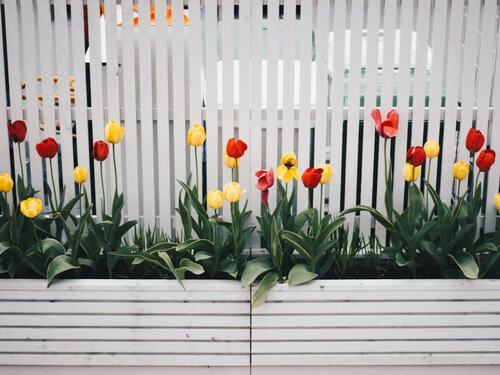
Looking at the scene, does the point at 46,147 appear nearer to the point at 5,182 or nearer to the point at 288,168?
the point at 5,182

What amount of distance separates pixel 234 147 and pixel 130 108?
529 millimetres

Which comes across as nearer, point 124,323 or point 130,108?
point 124,323

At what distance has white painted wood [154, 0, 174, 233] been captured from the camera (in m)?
2.44

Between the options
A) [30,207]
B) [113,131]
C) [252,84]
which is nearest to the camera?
[30,207]

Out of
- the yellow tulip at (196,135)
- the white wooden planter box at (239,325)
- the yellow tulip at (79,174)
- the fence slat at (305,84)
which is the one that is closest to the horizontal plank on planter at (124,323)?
the white wooden planter box at (239,325)

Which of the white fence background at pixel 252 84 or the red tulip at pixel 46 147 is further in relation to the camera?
the white fence background at pixel 252 84

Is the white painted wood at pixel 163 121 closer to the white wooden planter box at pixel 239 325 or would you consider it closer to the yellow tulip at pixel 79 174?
the yellow tulip at pixel 79 174

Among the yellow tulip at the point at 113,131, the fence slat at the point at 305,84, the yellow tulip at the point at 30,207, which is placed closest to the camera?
the yellow tulip at the point at 30,207

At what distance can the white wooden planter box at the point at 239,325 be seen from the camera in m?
2.21

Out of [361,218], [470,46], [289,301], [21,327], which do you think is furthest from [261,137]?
[21,327]

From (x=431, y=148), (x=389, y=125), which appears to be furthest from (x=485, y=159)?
(x=389, y=125)

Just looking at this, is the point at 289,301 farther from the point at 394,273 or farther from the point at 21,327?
the point at 21,327

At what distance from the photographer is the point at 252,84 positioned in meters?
2.45

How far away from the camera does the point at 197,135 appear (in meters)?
2.22
